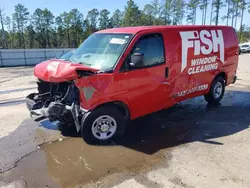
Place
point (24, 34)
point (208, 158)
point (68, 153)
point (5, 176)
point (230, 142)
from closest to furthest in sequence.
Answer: point (5, 176)
point (208, 158)
point (68, 153)
point (230, 142)
point (24, 34)

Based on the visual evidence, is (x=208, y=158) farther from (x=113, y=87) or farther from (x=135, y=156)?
(x=113, y=87)

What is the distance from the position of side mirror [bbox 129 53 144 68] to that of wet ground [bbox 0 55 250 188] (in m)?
1.45

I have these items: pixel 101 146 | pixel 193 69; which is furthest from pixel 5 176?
pixel 193 69

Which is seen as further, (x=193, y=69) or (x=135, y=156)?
(x=193, y=69)

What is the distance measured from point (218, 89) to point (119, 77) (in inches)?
156

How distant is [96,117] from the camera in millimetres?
4379

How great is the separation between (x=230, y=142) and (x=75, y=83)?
3046 mm

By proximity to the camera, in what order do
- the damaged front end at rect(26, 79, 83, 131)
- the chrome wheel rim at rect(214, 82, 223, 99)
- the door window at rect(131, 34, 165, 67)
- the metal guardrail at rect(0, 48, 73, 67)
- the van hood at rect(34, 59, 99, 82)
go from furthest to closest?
the metal guardrail at rect(0, 48, 73, 67) < the chrome wheel rim at rect(214, 82, 223, 99) < the door window at rect(131, 34, 165, 67) < the damaged front end at rect(26, 79, 83, 131) < the van hood at rect(34, 59, 99, 82)

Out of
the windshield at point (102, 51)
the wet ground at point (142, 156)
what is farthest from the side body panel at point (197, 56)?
the windshield at point (102, 51)

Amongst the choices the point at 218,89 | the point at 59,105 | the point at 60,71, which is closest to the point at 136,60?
the point at 60,71

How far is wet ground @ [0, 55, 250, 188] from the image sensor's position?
3.44 m

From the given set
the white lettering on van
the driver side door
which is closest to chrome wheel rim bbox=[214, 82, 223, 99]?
the white lettering on van

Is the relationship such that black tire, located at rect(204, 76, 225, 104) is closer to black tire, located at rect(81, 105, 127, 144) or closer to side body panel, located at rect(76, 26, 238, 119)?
side body panel, located at rect(76, 26, 238, 119)

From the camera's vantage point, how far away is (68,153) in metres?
4.28
